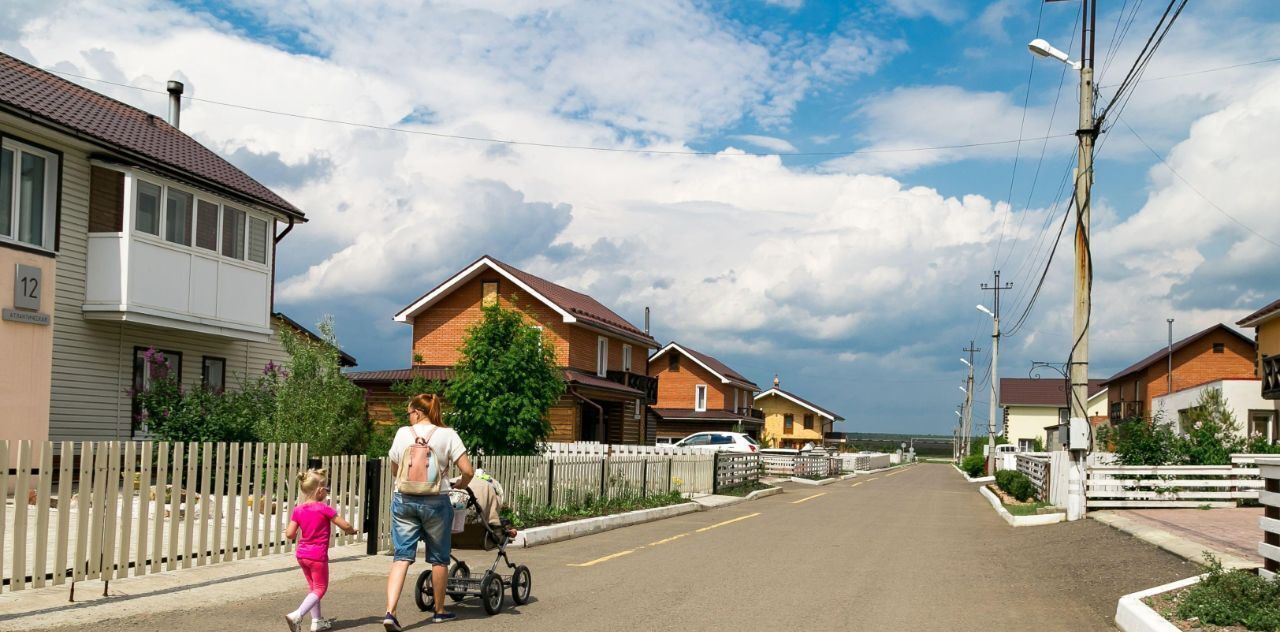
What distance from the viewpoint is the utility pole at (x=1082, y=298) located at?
799 inches

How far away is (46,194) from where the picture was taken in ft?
62.9

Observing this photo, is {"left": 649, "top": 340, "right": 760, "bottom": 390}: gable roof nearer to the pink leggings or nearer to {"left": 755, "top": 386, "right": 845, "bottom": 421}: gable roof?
{"left": 755, "top": 386, "right": 845, "bottom": 421}: gable roof

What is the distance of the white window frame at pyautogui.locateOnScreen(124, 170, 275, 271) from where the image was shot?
20.5 m

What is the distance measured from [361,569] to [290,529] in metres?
4.00

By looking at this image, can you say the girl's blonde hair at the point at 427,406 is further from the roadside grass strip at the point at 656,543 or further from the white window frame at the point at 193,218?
the white window frame at the point at 193,218

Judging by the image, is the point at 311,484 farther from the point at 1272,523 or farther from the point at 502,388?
the point at 502,388

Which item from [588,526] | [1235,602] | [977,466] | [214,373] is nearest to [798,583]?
[1235,602]

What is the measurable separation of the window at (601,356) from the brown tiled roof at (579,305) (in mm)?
750

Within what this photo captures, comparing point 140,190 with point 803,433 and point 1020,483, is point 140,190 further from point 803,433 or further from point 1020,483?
point 803,433

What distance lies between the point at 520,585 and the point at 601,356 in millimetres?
34841

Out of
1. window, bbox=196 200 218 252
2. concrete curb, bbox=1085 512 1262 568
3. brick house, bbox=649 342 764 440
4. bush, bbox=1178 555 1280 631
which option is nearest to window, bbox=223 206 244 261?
window, bbox=196 200 218 252

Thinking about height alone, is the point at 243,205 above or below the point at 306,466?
above

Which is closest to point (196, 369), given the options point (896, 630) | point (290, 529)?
point (290, 529)

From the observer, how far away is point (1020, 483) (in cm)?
2675
